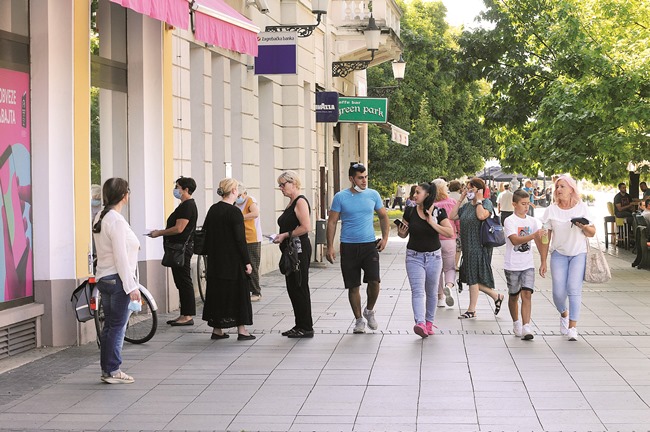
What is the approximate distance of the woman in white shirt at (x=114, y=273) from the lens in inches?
356

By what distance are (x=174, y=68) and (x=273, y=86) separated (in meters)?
7.01

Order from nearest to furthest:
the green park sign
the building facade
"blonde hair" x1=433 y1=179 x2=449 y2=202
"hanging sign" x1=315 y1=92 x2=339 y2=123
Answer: the building facade
"blonde hair" x1=433 y1=179 x2=449 y2=202
"hanging sign" x1=315 y1=92 x2=339 y2=123
the green park sign

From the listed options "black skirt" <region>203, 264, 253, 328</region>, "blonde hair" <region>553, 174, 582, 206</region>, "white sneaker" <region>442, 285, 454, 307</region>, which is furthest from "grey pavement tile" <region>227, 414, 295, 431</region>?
"white sneaker" <region>442, 285, 454, 307</region>

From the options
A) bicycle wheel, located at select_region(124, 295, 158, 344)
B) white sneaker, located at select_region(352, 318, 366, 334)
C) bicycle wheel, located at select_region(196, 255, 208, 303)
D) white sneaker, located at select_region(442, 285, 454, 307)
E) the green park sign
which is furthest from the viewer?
the green park sign

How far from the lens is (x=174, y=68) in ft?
50.3

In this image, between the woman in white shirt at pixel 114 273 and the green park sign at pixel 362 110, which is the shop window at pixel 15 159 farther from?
the green park sign at pixel 362 110

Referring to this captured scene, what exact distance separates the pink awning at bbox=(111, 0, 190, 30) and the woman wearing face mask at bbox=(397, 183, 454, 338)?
3.01 meters

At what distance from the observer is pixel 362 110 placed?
86.4 feet

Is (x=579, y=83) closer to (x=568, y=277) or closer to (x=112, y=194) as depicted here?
(x=568, y=277)

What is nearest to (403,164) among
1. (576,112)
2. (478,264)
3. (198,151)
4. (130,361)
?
(576,112)

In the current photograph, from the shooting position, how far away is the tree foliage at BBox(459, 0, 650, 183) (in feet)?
66.5

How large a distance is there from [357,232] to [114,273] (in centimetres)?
367

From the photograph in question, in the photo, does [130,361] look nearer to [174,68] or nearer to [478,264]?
[478,264]

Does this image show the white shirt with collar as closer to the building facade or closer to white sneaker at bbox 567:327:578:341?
the building facade
